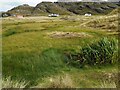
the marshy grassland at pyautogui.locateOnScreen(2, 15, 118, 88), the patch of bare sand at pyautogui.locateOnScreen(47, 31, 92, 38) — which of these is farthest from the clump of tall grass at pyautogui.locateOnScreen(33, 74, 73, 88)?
the patch of bare sand at pyautogui.locateOnScreen(47, 31, 92, 38)

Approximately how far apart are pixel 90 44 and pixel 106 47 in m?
1.86

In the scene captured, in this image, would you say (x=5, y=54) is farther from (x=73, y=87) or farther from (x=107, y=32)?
(x=107, y=32)

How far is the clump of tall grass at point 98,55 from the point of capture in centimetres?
2730

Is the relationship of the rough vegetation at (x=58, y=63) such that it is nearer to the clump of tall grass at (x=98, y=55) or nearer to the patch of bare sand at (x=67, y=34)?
the clump of tall grass at (x=98, y=55)

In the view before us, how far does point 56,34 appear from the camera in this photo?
113 ft

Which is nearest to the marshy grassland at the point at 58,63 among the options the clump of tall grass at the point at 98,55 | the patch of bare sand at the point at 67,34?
the clump of tall grass at the point at 98,55

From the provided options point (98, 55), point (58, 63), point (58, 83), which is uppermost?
point (98, 55)

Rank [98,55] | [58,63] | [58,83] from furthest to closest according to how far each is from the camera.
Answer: [98,55] < [58,63] < [58,83]

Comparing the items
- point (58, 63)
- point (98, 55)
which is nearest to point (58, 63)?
point (58, 63)

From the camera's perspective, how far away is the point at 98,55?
27516 millimetres

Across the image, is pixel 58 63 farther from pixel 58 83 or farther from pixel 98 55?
pixel 58 83

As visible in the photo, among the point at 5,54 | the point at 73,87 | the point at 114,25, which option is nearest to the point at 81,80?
the point at 73,87

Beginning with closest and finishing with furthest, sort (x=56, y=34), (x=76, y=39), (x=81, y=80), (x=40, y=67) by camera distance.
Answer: (x=81, y=80) → (x=40, y=67) → (x=76, y=39) → (x=56, y=34)

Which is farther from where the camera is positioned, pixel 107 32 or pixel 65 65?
pixel 107 32
